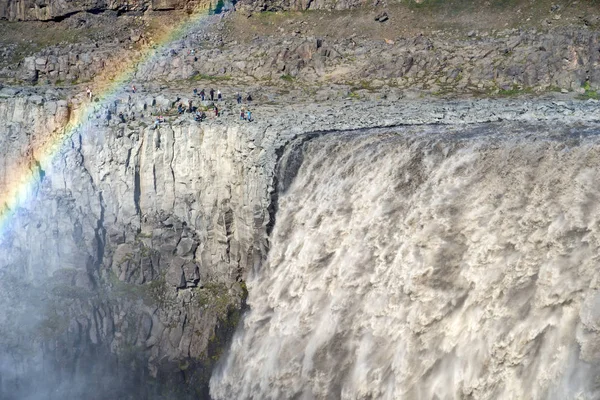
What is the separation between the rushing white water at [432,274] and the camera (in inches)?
805

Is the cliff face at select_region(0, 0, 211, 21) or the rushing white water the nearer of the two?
the rushing white water

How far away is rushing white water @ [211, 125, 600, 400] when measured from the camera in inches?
805

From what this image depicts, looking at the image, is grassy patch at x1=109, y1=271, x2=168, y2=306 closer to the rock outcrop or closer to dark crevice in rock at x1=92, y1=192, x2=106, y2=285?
dark crevice in rock at x1=92, y1=192, x2=106, y2=285

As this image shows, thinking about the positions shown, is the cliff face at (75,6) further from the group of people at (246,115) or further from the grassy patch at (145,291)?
the grassy patch at (145,291)

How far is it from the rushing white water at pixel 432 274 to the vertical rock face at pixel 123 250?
19.8ft

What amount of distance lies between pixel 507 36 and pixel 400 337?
35024 millimetres

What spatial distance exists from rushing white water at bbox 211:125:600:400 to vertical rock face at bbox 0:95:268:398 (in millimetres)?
6030

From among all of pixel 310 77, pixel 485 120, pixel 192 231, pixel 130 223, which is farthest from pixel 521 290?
pixel 310 77

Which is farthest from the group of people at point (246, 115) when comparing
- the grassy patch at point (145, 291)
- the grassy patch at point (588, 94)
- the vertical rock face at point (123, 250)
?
the grassy patch at point (588, 94)

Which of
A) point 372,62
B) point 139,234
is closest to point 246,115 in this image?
point 139,234

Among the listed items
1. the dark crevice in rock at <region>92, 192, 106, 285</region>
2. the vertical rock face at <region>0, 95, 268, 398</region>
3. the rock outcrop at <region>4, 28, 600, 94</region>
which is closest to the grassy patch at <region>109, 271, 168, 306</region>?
the vertical rock face at <region>0, 95, 268, 398</region>

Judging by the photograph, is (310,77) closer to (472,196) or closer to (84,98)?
(84,98)

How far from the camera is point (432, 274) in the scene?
2455cm

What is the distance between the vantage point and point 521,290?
70.4ft
